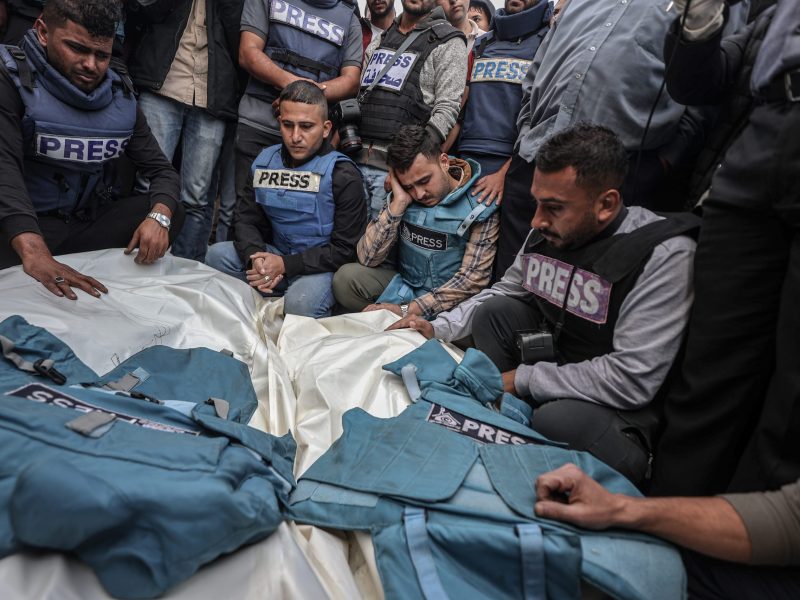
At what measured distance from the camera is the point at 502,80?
2801 mm

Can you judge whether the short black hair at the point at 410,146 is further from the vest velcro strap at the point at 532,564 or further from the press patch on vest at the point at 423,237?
the vest velcro strap at the point at 532,564

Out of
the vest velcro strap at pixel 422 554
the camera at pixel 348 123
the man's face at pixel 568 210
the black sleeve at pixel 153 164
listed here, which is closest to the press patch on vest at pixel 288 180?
the camera at pixel 348 123

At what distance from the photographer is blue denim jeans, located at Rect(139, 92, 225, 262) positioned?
304cm

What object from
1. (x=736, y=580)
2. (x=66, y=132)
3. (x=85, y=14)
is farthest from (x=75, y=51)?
(x=736, y=580)

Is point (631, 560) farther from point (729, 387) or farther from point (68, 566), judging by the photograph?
point (68, 566)

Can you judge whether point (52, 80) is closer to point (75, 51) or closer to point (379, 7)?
point (75, 51)

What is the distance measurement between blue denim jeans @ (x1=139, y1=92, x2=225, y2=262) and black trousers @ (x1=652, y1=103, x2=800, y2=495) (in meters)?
2.55

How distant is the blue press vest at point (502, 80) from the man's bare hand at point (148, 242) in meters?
1.54

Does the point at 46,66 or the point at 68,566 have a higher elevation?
the point at 46,66

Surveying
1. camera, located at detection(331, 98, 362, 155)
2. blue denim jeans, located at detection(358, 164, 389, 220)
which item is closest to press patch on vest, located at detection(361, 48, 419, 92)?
camera, located at detection(331, 98, 362, 155)

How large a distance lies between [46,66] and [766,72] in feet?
8.13

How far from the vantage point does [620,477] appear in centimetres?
137

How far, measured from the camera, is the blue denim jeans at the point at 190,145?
304 cm

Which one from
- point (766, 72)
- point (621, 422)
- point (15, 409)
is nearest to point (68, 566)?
point (15, 409)
